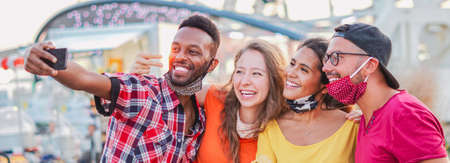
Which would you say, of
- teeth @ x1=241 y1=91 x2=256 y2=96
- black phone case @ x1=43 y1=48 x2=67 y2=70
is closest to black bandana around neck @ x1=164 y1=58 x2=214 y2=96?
teeth @ x1=241 y1=91 x2=256 y2=96

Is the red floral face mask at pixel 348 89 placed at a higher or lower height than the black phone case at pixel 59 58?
lower

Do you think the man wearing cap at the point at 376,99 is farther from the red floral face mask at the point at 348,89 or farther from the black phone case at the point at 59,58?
the black phone case at the point at 59,58

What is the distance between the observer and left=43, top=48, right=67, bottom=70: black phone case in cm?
194

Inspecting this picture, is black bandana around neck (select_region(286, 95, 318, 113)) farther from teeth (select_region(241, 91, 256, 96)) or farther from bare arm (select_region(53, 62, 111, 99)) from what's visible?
bare arm (select_region(53, 62, 111, 99))

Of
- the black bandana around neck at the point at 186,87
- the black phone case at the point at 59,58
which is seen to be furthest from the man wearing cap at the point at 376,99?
the black phone case at the point at 59,58

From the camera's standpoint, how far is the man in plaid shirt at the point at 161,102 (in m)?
2.52

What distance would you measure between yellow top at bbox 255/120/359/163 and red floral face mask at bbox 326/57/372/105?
31 centimetres

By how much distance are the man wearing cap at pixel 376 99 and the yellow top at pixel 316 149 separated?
180 mm

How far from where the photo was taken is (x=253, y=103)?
3.17 m

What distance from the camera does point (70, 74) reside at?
85.7 inches

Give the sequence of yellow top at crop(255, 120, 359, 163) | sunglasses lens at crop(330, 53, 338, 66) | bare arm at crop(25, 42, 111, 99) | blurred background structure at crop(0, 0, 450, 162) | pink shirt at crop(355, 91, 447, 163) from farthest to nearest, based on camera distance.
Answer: blurred background structure at crop(0, 0, 450, 162) → yellow top at crop(255, 120, 359, 163) → sunglasses lens at crop(330, 53, 338, 66) → pink shirt at crop(355, 91, 447, 163) → bare arm at crop(25, 42, 111, 99)

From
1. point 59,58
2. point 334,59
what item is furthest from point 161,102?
point 334,59

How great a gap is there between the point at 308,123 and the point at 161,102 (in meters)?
1.15

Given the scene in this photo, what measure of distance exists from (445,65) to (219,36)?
466 inches
